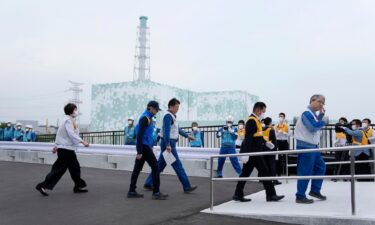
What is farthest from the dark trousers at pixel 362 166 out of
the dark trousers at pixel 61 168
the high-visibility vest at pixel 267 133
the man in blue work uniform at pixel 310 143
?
the dark trousers at pixel 61 168

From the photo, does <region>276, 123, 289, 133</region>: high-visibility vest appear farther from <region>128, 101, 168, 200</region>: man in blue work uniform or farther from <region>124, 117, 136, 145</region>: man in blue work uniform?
<region>128, 101, 168, 200</region>: man in blue work uniform

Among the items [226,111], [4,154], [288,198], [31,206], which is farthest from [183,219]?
[226,111]

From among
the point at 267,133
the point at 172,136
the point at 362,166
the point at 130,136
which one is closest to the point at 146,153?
the point at 172,136

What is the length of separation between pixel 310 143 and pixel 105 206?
3.51 m

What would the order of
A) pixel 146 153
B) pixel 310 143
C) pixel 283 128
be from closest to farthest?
pixel 310 143 → pixel 146 153 → pixel 283 128

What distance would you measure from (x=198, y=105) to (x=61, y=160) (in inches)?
976

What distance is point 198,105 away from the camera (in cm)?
3244

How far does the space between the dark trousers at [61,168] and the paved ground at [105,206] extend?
0.28 metres

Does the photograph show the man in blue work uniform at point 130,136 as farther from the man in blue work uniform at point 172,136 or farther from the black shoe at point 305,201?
the black shoe at point 305,201

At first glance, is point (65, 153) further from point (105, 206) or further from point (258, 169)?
point (258, 169)

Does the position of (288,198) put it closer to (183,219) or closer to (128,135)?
(183,219)

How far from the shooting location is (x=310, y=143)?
6.55m

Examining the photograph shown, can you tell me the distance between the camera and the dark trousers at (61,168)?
7809 mm

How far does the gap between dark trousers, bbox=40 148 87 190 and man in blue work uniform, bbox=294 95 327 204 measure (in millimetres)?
4258
